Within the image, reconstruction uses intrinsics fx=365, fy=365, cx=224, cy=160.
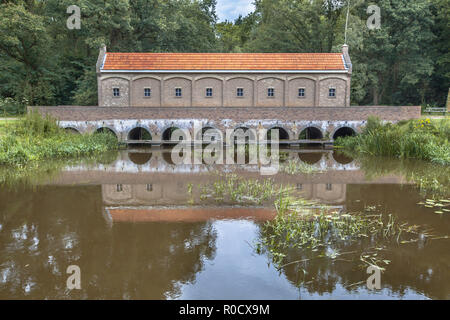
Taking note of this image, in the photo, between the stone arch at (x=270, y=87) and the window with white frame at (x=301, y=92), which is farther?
the window with white frame at (x=301, y=92)

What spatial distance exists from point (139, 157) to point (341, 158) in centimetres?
1065

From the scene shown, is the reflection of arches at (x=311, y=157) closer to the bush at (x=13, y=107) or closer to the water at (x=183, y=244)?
the water at (x=183, y=244)

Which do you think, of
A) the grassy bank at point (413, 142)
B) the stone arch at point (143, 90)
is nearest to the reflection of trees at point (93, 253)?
Answer: the grassy bank at point (413, 142)

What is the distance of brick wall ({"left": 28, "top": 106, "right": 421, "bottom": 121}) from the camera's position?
24.2m

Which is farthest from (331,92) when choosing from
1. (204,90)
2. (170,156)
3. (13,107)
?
(13,107)

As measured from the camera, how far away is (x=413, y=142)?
679 inches

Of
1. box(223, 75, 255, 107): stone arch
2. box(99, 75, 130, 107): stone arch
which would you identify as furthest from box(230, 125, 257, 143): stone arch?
box(99, 75, 130, 107): stone arch

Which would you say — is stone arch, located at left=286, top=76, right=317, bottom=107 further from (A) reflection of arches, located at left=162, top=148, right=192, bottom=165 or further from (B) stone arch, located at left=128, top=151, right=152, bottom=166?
(B) stone arch, located at left=128, top=151, right=152, bottom=166

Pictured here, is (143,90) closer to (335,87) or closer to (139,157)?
(139,157)

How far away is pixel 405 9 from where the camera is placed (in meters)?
33.1

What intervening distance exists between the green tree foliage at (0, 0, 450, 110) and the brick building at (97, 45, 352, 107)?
3.98m

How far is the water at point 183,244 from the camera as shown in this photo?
509cm

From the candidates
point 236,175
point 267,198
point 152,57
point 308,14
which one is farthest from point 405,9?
point 267,198

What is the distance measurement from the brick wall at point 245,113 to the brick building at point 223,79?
403 centimetres
